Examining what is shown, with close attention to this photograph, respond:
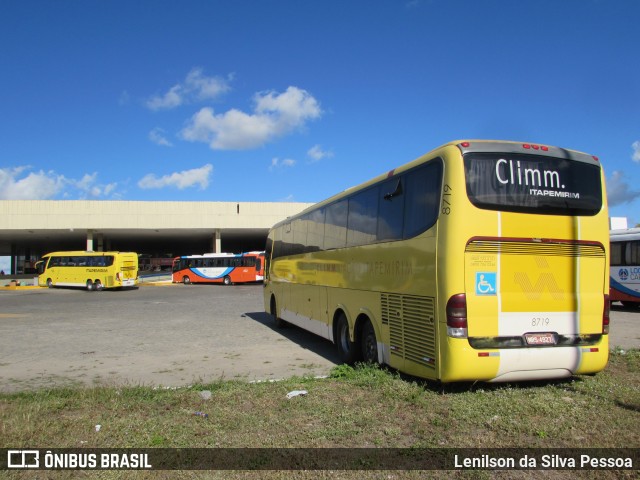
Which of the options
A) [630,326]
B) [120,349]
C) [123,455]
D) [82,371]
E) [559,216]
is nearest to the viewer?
[123,455]

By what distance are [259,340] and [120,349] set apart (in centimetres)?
328

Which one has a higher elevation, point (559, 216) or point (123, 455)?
point (559, 216)

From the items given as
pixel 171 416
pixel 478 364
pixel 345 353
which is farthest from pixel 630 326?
pixel 171 416

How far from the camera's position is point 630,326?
14453 millimetres

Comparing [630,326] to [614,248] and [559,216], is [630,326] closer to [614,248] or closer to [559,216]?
[614,248]

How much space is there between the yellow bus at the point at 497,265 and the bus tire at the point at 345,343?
1.42 meters

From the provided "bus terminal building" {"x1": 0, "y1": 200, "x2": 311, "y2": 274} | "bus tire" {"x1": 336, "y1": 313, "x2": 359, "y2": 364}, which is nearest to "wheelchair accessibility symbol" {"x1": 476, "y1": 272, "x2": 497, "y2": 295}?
"bus tire" {"x1": 336, "y1": 313, "x2": 359, "y2": 364}

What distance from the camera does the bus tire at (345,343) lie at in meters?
8.73

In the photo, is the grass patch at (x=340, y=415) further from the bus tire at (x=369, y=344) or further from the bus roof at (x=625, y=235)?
the bus roof at (x=625, y=235)

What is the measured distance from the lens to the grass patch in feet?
15.6

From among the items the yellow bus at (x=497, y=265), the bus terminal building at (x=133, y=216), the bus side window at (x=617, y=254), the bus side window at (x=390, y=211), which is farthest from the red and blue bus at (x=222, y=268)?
the yellow bus at (x=497, y=265)

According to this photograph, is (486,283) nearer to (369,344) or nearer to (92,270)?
(369,344)

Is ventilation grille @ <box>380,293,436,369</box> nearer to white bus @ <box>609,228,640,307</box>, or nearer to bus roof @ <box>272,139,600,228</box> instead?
bus roof @ <box>272,139,600,228</box>

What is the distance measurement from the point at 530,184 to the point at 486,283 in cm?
142
